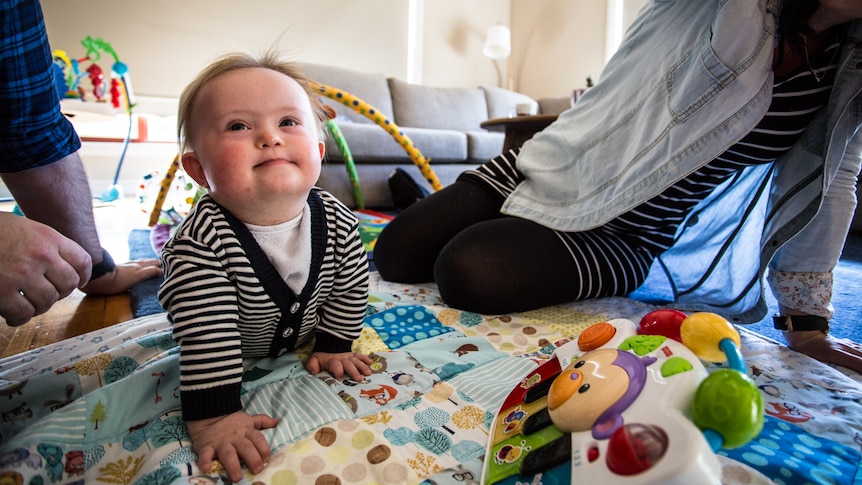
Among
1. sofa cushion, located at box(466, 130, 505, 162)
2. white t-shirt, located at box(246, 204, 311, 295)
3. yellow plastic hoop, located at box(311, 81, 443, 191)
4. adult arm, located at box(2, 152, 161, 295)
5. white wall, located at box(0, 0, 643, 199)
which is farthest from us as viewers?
white wall, located at box(0, 0, 643, 199)

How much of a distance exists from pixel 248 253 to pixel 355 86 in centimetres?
252

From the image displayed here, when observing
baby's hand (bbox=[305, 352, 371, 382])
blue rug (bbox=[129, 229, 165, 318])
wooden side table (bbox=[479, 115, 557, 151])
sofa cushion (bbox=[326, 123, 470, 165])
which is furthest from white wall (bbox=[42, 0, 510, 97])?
baby's hand (bbox=[305, 352, 371, 382])

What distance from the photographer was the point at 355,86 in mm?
2811

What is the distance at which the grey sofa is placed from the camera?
227cm

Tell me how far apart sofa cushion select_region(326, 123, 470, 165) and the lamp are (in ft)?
5.90

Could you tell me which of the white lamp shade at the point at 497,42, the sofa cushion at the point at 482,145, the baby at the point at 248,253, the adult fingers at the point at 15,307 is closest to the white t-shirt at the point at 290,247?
the baby at the point at 248,253

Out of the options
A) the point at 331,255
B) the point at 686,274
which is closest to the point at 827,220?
the point at 686,274

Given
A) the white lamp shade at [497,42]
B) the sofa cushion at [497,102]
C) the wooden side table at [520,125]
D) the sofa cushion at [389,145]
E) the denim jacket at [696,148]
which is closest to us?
the denim jacket at [696,148]

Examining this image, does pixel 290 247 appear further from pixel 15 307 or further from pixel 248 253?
pixel 15 307

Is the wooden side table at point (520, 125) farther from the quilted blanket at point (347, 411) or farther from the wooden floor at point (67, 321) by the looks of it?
the wooden floor at point (67, 321)

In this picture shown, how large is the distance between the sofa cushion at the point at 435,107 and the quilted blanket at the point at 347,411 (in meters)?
2.56

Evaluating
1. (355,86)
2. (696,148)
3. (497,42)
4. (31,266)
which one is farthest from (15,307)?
(497,42)

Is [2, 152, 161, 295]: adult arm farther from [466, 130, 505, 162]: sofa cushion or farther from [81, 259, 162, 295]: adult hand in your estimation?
[466, 130, 505, 162]: sofa cushion

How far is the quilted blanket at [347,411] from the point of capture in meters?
0.42
